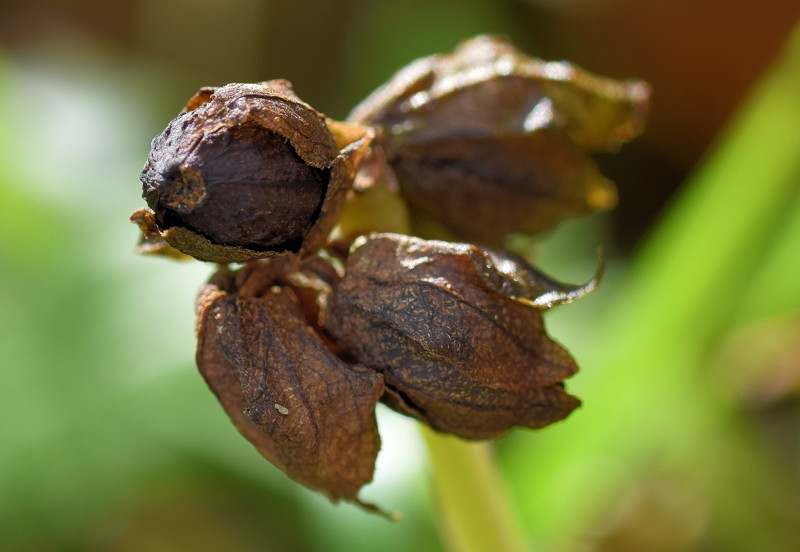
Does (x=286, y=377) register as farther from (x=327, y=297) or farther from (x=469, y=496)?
(x=469, y=496)

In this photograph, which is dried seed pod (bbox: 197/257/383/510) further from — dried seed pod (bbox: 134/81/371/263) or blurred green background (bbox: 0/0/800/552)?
blurred green background (bbox: 0/0/800/552)

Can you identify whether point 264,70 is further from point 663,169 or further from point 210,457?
point 210,457

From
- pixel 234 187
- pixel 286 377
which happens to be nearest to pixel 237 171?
pixel 234 187

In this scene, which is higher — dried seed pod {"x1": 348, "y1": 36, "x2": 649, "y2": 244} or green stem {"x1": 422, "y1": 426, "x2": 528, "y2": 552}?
dried seed pod {"x1": 348, "y1": 36, "x2": 649, "y2": 244}

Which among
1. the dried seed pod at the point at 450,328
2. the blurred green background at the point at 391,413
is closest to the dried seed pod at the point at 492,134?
the dried seed pod at the point at 450,328

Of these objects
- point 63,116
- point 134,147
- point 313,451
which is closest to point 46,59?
point 63,116

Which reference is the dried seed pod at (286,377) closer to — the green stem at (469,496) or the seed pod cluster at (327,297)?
the seed pod cluster at (327,297)

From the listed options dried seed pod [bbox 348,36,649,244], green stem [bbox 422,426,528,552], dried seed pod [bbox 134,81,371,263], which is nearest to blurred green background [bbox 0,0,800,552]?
green stem [bbox 422,426,528,552]
